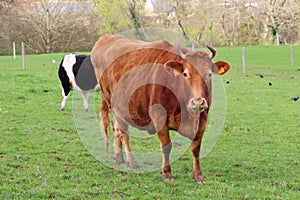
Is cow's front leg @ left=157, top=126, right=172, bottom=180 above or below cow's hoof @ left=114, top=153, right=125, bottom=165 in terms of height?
above

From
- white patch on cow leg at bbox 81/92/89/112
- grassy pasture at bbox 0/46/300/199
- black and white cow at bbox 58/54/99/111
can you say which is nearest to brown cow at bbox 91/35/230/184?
grassy pasture at bbox 0/46/300/199

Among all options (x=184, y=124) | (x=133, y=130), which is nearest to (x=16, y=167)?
(x=133, y=130)

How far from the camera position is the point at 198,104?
5.26m

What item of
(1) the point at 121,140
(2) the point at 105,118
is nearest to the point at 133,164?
(1) the point at 121,140

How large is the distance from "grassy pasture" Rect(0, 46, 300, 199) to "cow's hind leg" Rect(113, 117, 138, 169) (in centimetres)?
31

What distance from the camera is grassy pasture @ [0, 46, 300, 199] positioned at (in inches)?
215

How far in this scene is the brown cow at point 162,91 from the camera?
5.51 m

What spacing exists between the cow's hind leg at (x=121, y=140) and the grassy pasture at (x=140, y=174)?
31 cm

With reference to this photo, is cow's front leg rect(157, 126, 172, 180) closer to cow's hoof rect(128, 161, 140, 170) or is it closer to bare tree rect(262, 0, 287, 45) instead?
cow's hoof rect(128, 161, 140, 170)

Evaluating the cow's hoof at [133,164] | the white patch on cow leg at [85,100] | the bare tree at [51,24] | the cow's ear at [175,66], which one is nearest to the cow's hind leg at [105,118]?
the cow's hoof at [133,164]

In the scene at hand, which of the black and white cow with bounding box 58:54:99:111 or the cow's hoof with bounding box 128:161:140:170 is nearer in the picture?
the cow's hoof with bounding box 128:161:140:170

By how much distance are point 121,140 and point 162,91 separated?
5.25 feet

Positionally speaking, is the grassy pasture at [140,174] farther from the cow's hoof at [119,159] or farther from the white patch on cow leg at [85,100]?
the white patch on cow leg at [85,100]

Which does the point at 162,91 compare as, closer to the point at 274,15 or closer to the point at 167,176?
the point at 167,176
